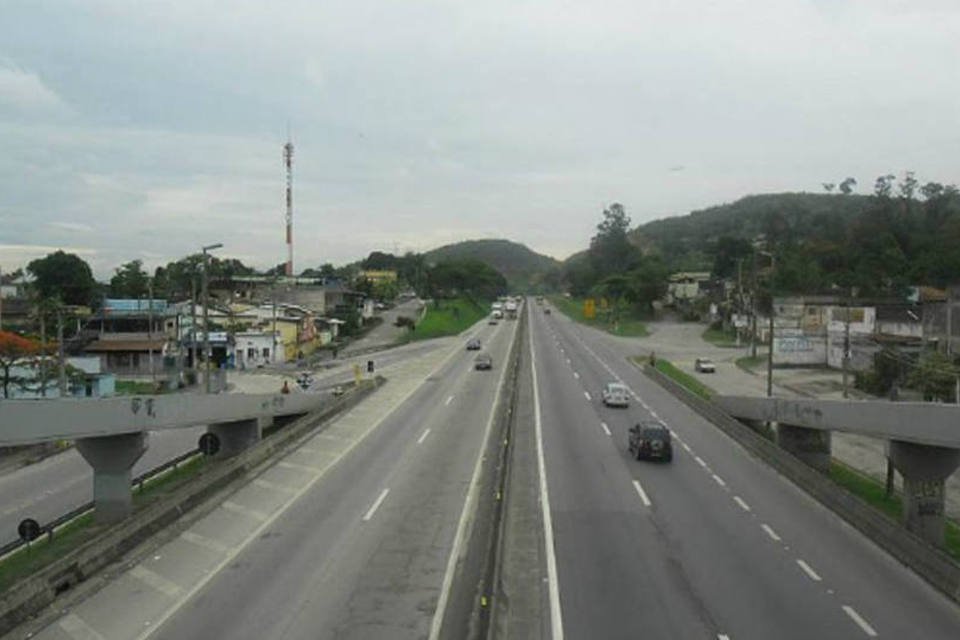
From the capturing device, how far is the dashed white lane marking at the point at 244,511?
26.0 m

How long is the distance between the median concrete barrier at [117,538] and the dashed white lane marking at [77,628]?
2.28 ft

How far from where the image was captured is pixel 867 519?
2362cm

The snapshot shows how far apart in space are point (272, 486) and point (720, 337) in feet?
318

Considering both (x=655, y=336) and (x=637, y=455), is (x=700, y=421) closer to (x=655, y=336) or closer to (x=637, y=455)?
(x=637, y=455)

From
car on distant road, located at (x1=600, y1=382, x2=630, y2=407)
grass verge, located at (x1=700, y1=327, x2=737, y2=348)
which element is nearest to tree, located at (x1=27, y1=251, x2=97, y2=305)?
grass verge, located at (x1=700, y1=327, x2=737, y2=348)

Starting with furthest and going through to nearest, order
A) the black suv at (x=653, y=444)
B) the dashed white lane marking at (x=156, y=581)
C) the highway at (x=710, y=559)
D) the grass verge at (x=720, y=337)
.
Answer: the grass verge at (x=720, y=337) → the black suv at (x=653, y=444) → the dashed white lane marking at (x=156, y=581) → the highway at (x=710, y=559)

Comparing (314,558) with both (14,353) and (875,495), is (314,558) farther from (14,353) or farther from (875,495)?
(14,353)

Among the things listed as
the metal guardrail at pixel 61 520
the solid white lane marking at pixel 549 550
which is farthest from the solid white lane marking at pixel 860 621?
the metal guardrail at pixel 61 520

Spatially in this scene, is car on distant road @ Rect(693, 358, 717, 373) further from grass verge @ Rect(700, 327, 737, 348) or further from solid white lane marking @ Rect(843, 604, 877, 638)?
solid white lane marking @ Rect(843, 604, 877, 638)

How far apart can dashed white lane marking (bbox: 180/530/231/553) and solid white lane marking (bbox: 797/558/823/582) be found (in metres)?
13.3

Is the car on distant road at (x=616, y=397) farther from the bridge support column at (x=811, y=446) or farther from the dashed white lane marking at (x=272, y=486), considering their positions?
the dashed white lane marking at (x=272, y=486)

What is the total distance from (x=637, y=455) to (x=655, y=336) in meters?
90.6

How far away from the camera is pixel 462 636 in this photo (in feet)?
52.2

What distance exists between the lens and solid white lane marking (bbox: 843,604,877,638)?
16.7 m
